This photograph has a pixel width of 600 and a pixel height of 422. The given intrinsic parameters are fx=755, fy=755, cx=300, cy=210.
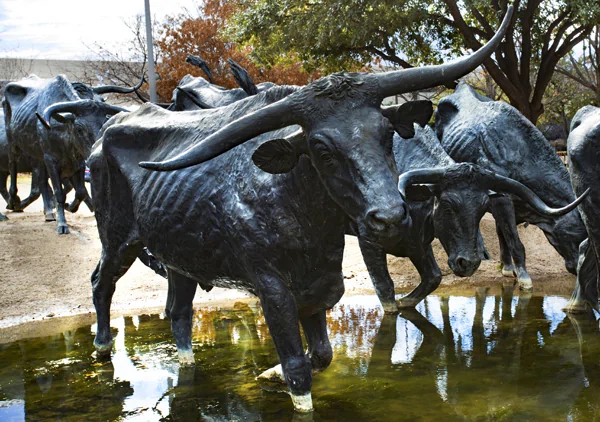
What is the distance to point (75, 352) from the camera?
7191 mm

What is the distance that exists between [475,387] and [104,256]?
3343 millimetres

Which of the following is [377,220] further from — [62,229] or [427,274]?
[62,229]

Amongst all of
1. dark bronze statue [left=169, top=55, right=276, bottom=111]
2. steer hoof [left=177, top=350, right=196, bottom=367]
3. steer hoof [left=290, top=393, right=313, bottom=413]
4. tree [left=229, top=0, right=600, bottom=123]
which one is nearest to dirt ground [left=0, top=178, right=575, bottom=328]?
dark bronze statue [left=169, top=55, right=276, bottom=111]

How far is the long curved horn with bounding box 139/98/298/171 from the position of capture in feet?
14.0

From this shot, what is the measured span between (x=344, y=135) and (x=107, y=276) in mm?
3284

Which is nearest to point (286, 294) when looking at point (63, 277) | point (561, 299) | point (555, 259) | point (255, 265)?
point (255, 265)

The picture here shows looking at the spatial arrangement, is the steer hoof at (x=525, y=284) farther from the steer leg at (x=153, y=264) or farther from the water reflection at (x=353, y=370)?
the steer leg at (x=153, y=264)

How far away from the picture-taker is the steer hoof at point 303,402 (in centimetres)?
499

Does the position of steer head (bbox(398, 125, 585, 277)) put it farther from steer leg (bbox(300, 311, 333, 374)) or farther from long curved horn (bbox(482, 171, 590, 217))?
steer leg (bbox(300, 311, 333, 374))

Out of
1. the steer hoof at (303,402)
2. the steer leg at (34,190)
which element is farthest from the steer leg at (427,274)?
the steer leg at (34,190)

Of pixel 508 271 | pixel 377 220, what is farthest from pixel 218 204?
pixel 508 271

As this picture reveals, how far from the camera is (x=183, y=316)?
21.3ft

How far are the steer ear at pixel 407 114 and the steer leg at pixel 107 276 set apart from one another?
2.71 m

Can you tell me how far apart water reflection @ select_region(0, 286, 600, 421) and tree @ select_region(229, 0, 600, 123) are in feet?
35.1
